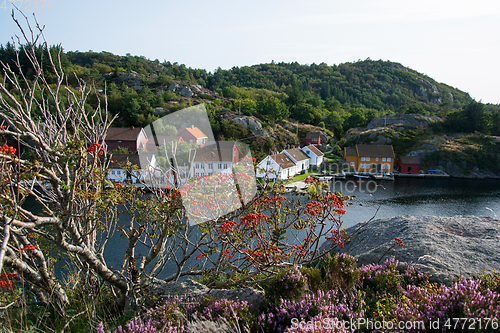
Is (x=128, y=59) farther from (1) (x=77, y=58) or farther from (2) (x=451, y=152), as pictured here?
(2) (x=451, y=152)

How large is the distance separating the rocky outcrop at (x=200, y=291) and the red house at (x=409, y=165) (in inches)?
1892

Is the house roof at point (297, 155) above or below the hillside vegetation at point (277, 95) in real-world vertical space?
below

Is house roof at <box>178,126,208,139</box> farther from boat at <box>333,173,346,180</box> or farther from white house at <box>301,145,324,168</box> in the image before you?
boat at <box>333,173,346,180</box>

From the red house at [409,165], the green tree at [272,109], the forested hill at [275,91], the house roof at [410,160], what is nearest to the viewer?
the red house at [409,165]

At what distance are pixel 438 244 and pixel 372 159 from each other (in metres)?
45.3

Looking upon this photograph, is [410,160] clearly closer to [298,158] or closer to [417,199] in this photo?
[417,199]

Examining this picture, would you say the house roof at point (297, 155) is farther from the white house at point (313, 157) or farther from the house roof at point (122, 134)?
the house roof at point (122, 134)

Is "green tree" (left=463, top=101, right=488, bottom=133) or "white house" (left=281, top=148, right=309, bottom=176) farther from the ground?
"green tree" (left=463, top=101, right=488, bottom=133)

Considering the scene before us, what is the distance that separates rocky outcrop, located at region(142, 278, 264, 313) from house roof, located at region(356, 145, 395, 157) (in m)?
46.0

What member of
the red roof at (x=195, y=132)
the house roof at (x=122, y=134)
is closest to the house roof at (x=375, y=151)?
the red roof at (x=195, y=132)

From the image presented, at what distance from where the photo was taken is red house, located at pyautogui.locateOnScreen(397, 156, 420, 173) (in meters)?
44.5

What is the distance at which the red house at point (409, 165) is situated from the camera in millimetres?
44500

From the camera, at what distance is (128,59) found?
3922 inches

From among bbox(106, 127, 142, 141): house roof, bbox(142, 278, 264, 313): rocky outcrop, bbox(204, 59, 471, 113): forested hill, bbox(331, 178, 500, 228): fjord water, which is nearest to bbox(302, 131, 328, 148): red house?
bbox(331, 178, 500, 228): fjord water
